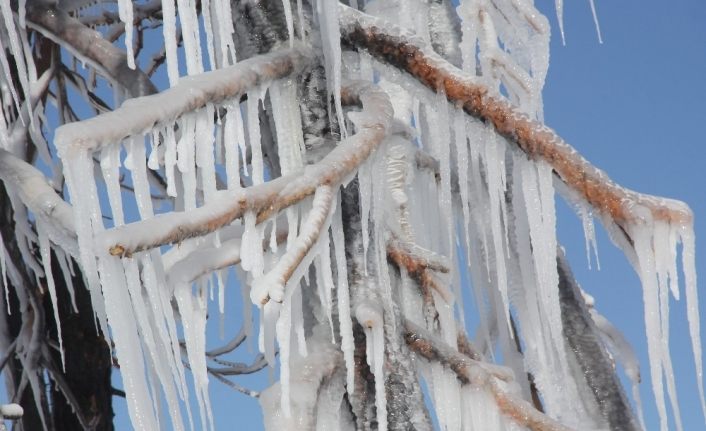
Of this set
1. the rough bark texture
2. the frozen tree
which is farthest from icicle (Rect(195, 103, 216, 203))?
the rough bark texture

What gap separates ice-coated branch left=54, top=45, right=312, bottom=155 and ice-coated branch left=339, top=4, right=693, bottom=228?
369 mm

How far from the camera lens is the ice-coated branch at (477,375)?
3.03 metres

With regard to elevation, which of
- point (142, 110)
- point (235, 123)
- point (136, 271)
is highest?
point (235, 123)

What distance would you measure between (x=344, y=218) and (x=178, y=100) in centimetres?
67

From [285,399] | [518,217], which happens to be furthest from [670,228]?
[285,399]

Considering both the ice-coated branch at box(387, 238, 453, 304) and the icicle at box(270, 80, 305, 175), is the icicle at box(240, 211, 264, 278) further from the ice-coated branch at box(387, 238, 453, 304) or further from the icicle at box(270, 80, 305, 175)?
the ice-coated branch at box(387, 238, 453, 304)

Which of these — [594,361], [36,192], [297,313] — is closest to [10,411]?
[36,192]

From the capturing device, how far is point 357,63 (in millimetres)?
3246

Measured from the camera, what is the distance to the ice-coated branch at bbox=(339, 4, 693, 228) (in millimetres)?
3076

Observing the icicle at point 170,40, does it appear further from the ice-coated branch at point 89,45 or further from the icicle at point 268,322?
the icicle at point 268,322

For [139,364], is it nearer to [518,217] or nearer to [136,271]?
[136,271]

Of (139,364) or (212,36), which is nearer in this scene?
(139,364)

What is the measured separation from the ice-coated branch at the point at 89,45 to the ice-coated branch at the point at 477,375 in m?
1.15

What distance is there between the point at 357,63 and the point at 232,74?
0.66m
